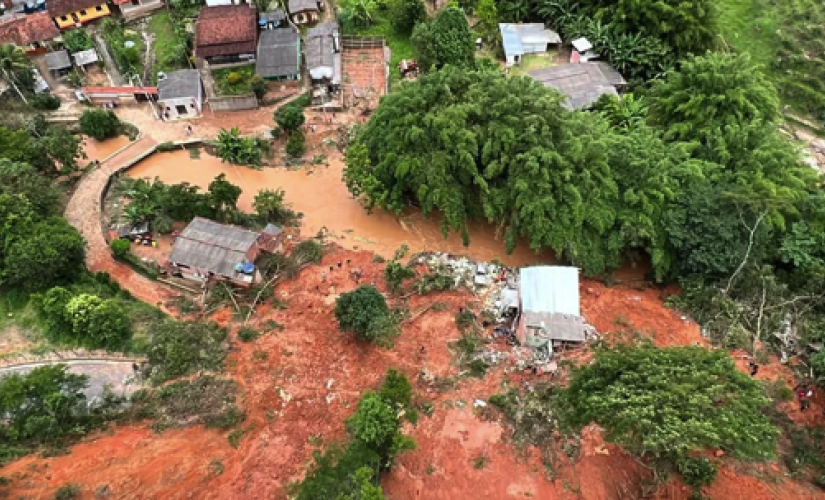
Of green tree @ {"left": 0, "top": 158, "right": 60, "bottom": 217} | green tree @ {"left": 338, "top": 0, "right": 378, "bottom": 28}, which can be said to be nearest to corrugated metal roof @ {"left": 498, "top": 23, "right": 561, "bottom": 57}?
green tree @ {"left": 338, "top": 0, "right": 378, "bottom": 28}

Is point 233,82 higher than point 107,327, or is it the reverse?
point 233,82

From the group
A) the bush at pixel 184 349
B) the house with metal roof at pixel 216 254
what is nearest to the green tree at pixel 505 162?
the house with metal roof at pixel 216 254

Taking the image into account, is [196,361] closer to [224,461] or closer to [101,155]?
[224,461]

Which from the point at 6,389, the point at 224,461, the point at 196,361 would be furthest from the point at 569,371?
the point at 6,389

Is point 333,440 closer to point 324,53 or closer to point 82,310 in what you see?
point 82,310

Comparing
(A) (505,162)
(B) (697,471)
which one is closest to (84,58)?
(A) (505,162)
